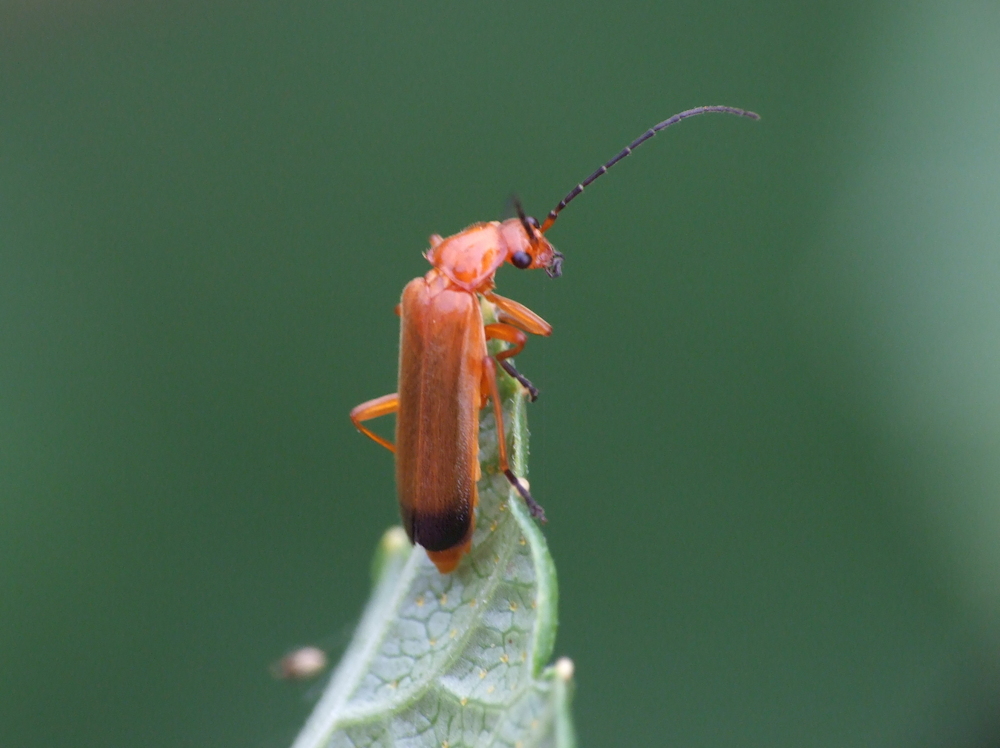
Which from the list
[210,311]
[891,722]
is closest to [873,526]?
[891,722]

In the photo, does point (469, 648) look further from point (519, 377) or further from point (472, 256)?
point (472, 256)

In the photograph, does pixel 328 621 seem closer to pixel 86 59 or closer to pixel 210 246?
pixel 210 246

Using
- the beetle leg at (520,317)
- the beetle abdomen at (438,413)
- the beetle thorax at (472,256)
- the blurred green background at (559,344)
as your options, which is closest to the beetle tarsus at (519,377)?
the beetle abdomen at (438,413)

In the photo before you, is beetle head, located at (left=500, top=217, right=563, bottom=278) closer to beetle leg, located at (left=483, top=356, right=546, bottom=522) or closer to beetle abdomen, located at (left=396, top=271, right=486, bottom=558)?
beetle abdomen, located at (left=396, top=271, right=486, bottom=558)

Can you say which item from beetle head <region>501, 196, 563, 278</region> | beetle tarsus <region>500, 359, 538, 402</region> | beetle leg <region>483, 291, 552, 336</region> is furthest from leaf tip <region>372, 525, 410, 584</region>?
beetle head <region>501, 196, 563, 278</region>

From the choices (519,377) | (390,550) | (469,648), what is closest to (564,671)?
(469,648)

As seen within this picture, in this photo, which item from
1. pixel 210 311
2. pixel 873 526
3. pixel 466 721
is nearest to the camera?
pixel 466 721
